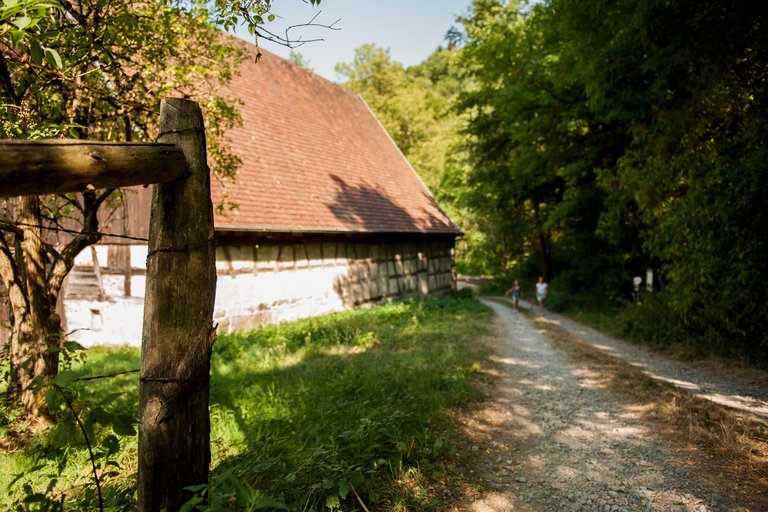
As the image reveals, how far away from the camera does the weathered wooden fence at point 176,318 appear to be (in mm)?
1716

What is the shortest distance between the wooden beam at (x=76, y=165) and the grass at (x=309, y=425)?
32.8 inches

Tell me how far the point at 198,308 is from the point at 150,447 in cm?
59

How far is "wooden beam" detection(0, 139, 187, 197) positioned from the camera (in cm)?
127

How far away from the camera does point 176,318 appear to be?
1.76 metres

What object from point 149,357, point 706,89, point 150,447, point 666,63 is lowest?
point 150,447

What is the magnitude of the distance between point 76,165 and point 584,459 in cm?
413

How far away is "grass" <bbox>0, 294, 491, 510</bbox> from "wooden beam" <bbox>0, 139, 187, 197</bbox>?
83 cm

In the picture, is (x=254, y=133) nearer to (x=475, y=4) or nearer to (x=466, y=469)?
(x=466, y=469)

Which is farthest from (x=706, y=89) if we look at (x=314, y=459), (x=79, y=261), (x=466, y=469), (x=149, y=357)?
(x=79, y=261)

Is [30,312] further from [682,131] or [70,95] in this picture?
[682,131]

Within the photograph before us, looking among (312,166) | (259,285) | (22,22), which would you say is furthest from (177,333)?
(312,166)

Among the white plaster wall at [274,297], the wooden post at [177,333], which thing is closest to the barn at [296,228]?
the white plaster wall at [274,297]

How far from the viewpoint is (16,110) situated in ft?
10.7

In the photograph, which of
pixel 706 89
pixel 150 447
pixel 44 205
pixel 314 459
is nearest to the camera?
pixel 150 447
